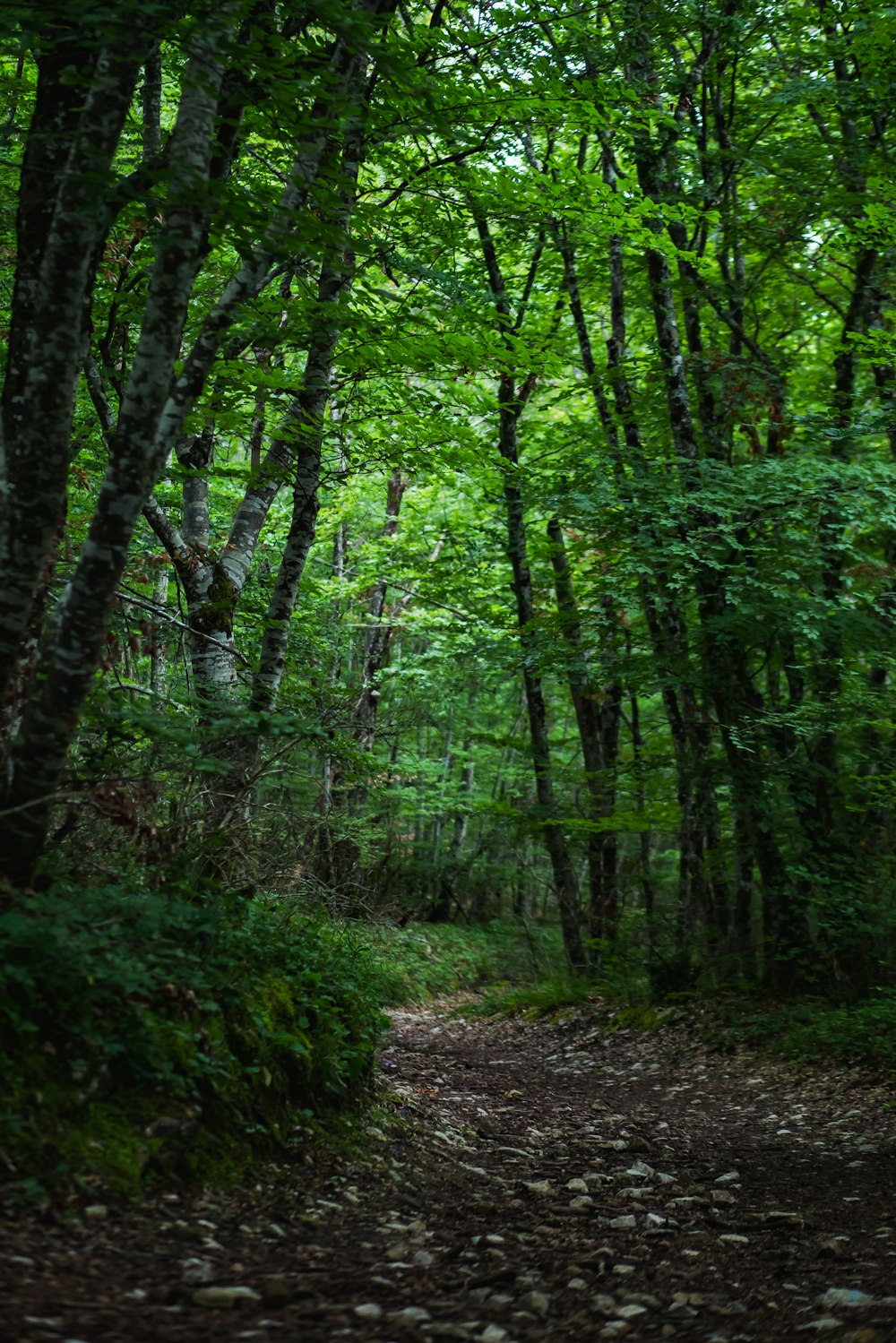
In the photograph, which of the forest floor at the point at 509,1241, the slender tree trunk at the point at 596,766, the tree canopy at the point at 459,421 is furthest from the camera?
the slender tree trunk at the point at 596,766

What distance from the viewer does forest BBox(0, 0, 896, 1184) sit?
392cm

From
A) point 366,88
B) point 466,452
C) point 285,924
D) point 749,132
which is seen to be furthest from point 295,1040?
point 749,132

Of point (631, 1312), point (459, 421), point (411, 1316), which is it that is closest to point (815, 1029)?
point (631, 1312)

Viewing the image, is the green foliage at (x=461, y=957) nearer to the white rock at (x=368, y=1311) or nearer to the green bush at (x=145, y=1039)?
the green bush at (x=145, y=1039)

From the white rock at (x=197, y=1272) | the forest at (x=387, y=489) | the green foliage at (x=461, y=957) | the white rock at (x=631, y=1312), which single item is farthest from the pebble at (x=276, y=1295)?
the green foliage at (x=461, y=957)

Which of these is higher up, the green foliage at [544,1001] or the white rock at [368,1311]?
the white rock at [368,1311]

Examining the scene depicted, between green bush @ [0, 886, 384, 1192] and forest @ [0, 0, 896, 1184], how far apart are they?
0.02 metres

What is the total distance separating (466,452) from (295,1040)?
20.0ft

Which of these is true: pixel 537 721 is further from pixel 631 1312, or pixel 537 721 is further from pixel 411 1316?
pixel 411 1316

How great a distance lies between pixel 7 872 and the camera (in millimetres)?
3922

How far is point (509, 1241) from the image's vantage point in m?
4.14

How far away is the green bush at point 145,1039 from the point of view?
11.2 feet

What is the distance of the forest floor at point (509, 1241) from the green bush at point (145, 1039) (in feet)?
0.80

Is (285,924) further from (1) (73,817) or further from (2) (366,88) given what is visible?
(2) (366,88)
